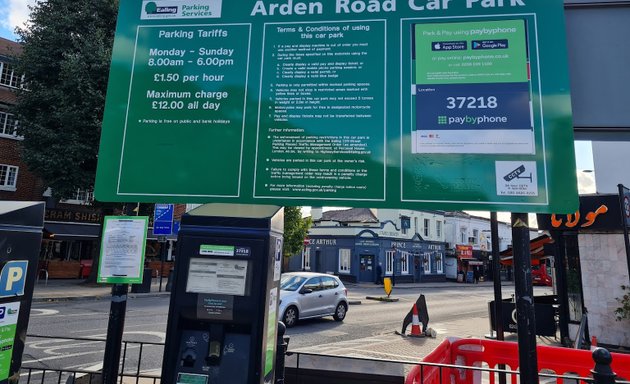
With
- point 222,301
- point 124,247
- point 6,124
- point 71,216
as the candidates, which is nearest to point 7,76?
point 6,124

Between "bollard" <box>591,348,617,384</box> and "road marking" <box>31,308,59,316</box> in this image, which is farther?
"road marking" <box>31,308,59,316</box>

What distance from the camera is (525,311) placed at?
250 centimetres

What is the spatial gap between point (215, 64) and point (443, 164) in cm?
189

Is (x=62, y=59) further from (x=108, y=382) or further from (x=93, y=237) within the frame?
(x=108, y=382)

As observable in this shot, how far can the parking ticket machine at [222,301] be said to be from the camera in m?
2.45

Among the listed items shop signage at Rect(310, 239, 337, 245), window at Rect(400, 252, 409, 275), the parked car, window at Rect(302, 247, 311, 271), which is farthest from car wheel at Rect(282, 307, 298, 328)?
window at Rect(400, 252, 409, 275)

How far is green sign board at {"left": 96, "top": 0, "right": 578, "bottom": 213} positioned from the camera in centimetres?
265

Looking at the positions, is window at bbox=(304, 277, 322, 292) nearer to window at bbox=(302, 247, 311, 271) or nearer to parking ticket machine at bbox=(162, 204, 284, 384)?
parking ticket machine at bbox=(162, 204, 284, 384)

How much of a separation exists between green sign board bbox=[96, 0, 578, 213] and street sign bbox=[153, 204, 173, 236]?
39.8 ft

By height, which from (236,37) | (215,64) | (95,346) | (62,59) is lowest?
(95,346)

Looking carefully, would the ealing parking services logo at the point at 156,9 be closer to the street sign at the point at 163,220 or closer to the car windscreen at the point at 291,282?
the car windscreen at the point at 291,282

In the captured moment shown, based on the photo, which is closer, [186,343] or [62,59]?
[186,343]

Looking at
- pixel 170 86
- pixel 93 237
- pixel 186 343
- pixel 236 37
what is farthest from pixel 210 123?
pixel 93 237

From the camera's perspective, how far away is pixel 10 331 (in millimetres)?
2590
